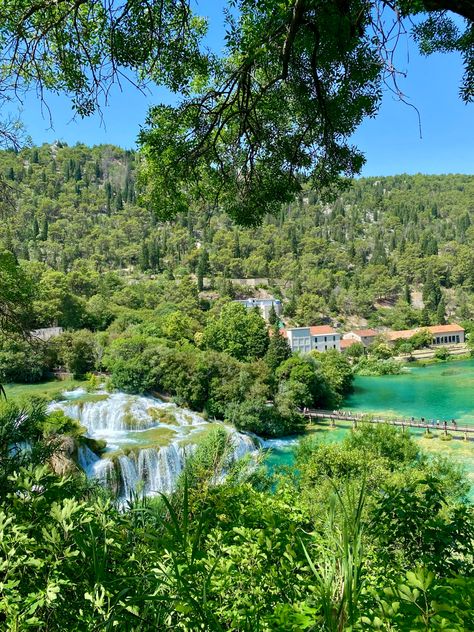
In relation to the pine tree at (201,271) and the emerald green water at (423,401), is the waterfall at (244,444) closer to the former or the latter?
the emerald green water at (423,401)

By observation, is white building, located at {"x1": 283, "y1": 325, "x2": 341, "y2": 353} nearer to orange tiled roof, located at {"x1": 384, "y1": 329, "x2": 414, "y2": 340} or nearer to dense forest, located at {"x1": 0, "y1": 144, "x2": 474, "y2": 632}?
dense forest, located at {"x1": 0, "y1": 144, "x2": 474, "y2": 632}

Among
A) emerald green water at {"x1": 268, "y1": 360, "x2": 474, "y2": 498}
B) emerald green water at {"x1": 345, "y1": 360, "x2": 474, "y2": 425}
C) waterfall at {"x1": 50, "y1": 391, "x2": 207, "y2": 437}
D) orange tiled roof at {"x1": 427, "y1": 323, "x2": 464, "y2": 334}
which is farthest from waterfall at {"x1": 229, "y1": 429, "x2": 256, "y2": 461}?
orange tiled roof at {"x1": 427, "y1": 323, "x2": 464, "y2": 334}

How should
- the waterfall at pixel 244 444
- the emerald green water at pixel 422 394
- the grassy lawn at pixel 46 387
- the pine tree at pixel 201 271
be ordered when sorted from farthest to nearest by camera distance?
the pine tree at pixel 201 271
the emerald green water at pixel 422 394
the grassy lawn at pixel 46 387
the waterfall at pixel 244 444

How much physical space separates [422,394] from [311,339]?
1660 cm

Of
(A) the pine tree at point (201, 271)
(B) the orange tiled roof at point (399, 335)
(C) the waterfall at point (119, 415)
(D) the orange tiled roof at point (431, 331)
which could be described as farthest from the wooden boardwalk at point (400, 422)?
(A) the pine tree at point (201, 271)

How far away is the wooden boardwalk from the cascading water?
6112 millimetres

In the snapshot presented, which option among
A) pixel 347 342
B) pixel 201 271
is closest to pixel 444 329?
pixel 347 342

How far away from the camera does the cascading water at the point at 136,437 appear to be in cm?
1391

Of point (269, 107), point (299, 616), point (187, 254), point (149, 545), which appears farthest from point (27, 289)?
point (187, 254)

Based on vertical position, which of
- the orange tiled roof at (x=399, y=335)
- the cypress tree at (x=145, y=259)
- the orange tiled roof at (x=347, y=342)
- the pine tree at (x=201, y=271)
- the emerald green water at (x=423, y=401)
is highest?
the cypress tree at (x=145, y=259)

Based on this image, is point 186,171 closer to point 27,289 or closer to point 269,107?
point 269,107

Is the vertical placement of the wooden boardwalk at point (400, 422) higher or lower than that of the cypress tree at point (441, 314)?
lower

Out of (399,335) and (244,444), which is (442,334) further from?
(244,444)

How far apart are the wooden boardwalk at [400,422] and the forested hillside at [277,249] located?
22.1 metres
